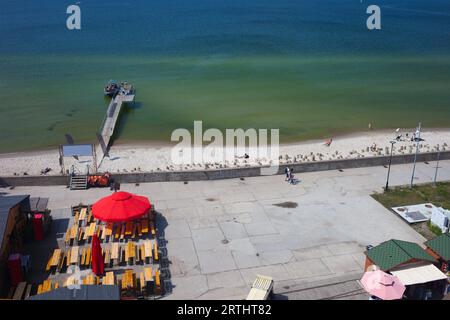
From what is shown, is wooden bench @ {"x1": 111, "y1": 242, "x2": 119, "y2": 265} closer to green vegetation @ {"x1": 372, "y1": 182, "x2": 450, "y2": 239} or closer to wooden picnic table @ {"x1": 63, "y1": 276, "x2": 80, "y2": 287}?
wooden picnic table @ {"x1": 63, "y1": 276, "x2": 80, "y2": 287}

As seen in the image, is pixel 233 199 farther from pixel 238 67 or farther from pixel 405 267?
pixel 238 67

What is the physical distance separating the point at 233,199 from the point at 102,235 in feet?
26.6

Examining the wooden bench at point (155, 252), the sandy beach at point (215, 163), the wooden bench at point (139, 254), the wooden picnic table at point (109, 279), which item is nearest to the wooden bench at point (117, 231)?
the wooden bench at point (139, 254)

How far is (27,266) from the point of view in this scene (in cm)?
2059

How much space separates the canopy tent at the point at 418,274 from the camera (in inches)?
728

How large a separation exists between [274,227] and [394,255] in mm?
6914

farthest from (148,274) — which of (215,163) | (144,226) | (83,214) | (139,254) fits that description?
(215,163)

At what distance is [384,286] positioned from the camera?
17.5m

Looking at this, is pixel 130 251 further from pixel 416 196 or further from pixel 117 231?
pixel 416 196

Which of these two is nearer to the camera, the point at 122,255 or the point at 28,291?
the point at 28,291

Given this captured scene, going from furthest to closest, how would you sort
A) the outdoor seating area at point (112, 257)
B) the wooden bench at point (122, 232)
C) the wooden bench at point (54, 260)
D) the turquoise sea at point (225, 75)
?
1. the turquoise sea at point (225, 75)
2. the wooden bench at point (122, 232)
3. the wooden bench at point (54, 260)
4. the outdoor seating area at point (112, 257)

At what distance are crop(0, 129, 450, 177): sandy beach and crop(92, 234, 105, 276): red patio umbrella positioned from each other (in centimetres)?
1436

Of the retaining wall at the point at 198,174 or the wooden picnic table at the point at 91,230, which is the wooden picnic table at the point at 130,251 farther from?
the retaining wall at the point at 198,174
